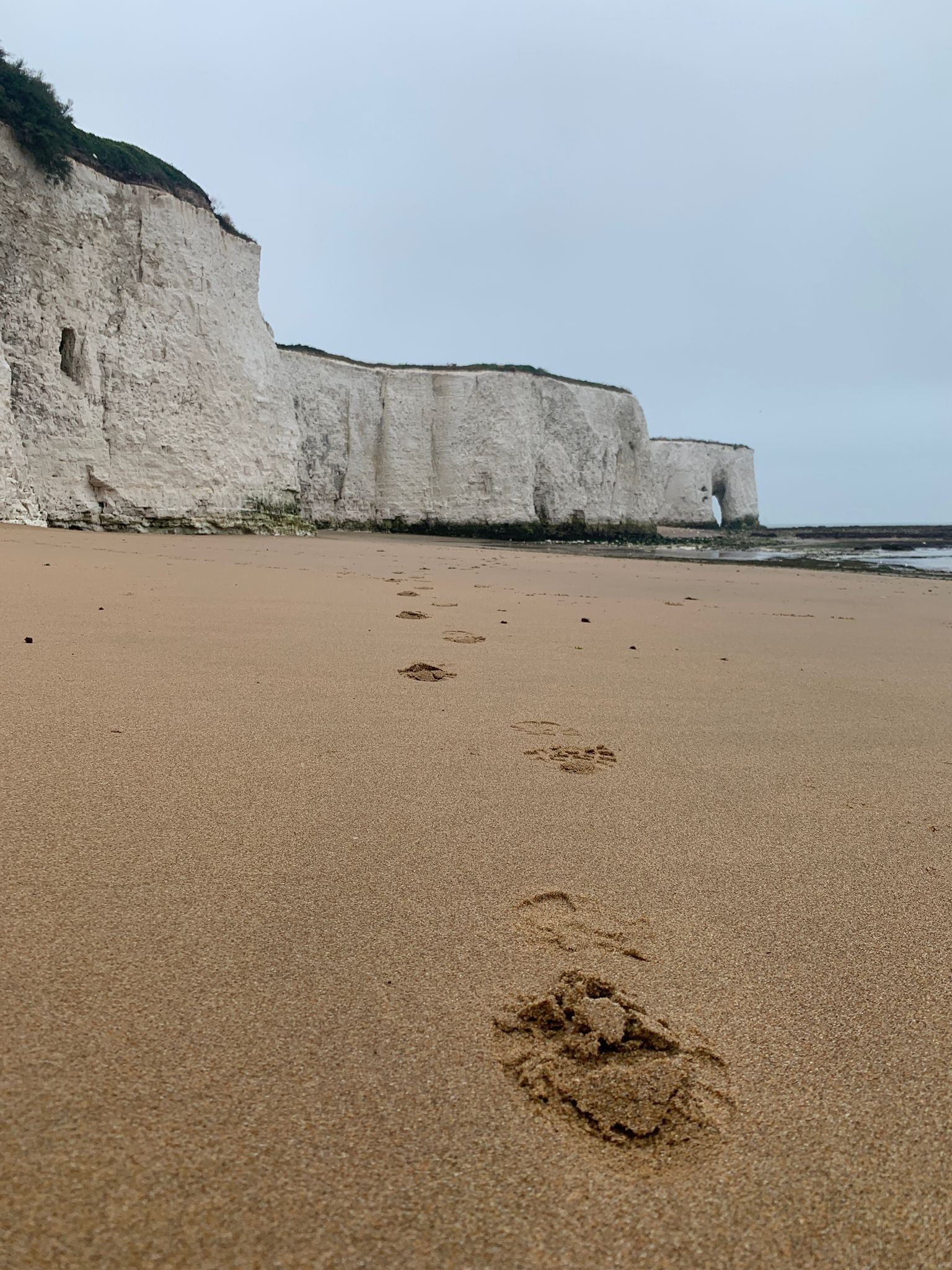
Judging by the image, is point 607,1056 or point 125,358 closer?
point 607,1056

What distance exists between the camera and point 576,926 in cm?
120

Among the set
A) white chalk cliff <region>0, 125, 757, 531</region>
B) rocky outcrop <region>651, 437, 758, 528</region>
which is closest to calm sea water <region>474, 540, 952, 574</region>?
white chalk cliff <region>0, 125, 757, 531</region>

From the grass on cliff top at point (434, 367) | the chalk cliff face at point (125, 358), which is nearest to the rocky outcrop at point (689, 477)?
the grass on cliff top at point (434, 367)

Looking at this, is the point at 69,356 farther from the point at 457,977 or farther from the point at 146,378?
the point at 457,977

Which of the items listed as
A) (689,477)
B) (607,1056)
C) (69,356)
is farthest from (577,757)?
(689,477)

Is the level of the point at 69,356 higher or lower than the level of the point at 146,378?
higher

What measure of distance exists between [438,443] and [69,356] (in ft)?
45.5

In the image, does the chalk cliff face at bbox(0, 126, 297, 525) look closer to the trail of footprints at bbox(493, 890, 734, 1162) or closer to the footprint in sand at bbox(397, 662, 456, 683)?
the footprint in sand at bbox(397, 662, 456, 683)

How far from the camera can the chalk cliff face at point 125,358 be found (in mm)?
11023

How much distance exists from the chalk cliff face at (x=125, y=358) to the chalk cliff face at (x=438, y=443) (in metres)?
7.09

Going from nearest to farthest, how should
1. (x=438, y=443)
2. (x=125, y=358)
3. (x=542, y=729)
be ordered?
(x=542, y=729), (x=125, y=358), (x=438, y=443)

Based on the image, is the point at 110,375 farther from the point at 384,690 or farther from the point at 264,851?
the point at 264,851

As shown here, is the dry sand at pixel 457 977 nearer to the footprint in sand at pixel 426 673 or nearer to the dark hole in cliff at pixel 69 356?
the footprint in sand at pixel 426 673

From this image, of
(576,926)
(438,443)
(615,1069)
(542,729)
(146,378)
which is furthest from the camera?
(438,443)
